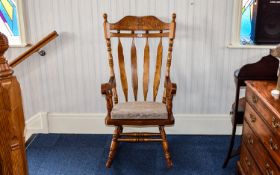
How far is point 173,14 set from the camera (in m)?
2.75

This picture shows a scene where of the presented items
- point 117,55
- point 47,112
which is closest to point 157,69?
point 117,55

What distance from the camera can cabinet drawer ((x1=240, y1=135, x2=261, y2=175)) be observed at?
2.07 m

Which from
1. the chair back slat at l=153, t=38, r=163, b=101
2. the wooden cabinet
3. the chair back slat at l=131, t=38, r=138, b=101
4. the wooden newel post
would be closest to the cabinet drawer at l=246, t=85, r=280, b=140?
the wooden cabinet

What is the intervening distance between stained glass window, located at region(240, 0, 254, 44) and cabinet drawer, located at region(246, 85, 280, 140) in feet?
3.43

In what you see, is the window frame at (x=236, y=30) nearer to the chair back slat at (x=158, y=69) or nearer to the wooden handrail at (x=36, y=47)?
the chair back slat at (x=158, y=69)

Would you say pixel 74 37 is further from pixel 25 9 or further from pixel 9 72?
pixel 9 72

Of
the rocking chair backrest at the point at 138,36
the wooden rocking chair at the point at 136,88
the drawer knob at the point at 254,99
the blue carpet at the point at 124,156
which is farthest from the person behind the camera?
the rocking chair backrest at the point at 138,36

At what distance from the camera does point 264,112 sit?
6.24ft

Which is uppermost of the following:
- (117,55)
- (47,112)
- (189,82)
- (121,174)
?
(117,55)

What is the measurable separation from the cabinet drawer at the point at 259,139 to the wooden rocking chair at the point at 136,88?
576mm

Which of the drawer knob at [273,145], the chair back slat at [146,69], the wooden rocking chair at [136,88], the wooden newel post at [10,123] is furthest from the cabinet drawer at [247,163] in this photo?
the wooden newel post at [10,123]

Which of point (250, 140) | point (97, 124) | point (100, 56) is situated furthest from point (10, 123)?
point (97, 124)

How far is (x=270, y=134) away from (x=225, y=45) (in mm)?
1362

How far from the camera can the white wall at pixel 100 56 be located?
296 centimetres
